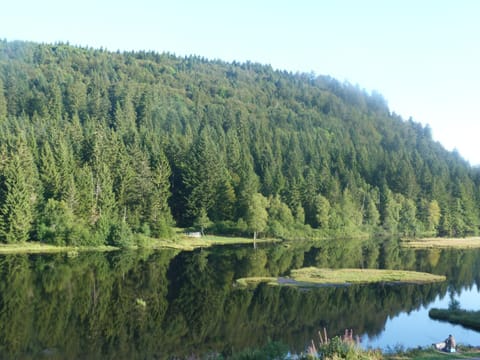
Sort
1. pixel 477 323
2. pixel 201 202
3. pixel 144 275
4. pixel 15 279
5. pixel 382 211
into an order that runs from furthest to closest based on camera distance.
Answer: pixel 382 211
pixel 201 202
pixel 144 275
pixel 15 279
pixel 477 323

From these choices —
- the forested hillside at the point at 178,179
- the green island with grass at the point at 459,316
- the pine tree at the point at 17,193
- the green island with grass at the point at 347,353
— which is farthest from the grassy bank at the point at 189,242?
the green island with grass at the point at 347,353

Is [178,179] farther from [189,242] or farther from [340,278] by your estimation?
[340,278]

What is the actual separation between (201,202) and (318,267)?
53.2 meters

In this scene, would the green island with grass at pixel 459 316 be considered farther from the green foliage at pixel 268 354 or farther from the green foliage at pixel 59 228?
the green foliage at pixel 59 228

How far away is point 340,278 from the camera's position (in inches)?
2435

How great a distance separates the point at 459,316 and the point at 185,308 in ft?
75.5

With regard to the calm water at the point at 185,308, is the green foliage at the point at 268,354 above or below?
above

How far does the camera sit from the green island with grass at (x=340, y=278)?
58.8 meters

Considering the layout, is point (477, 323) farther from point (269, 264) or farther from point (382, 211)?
point (382, 211)

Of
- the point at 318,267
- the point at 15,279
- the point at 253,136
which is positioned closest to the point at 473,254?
the point at 318,267

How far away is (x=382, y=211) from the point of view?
150 meters

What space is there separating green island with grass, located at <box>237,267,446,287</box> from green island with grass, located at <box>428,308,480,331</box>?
1429 cm

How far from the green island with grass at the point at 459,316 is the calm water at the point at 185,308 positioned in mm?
1069

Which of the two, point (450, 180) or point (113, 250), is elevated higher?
point (450, 180)
